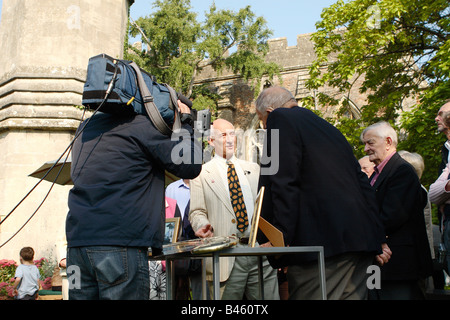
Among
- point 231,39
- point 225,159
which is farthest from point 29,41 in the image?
point 231,39

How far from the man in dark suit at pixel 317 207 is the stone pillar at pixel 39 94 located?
24.6 ft

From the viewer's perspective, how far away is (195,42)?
68.4ft

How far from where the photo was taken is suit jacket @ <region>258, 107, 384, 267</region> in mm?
2586

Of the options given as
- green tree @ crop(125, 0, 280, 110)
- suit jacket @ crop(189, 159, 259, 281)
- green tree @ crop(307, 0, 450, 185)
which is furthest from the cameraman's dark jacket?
green tree @ crop(125, 0, 280, 110)

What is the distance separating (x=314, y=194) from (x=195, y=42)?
18991 mm

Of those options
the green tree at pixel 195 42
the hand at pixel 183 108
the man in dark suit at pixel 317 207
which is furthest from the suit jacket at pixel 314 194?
the green tree at pixel 195 42

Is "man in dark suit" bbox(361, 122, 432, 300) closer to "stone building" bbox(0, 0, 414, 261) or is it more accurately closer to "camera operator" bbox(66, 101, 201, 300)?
"camera operator" bbox(66, 101, 201, 300)

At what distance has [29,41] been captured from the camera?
10.3 metres

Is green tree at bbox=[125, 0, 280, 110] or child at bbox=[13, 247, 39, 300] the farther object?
green tree at bbox=[125, 0, 280, 110]

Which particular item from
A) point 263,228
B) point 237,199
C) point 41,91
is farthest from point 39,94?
point 263,228

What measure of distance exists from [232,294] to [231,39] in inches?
730

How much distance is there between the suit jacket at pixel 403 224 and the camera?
11.5ft

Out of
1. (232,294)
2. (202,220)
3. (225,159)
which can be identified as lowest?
(232,294)
